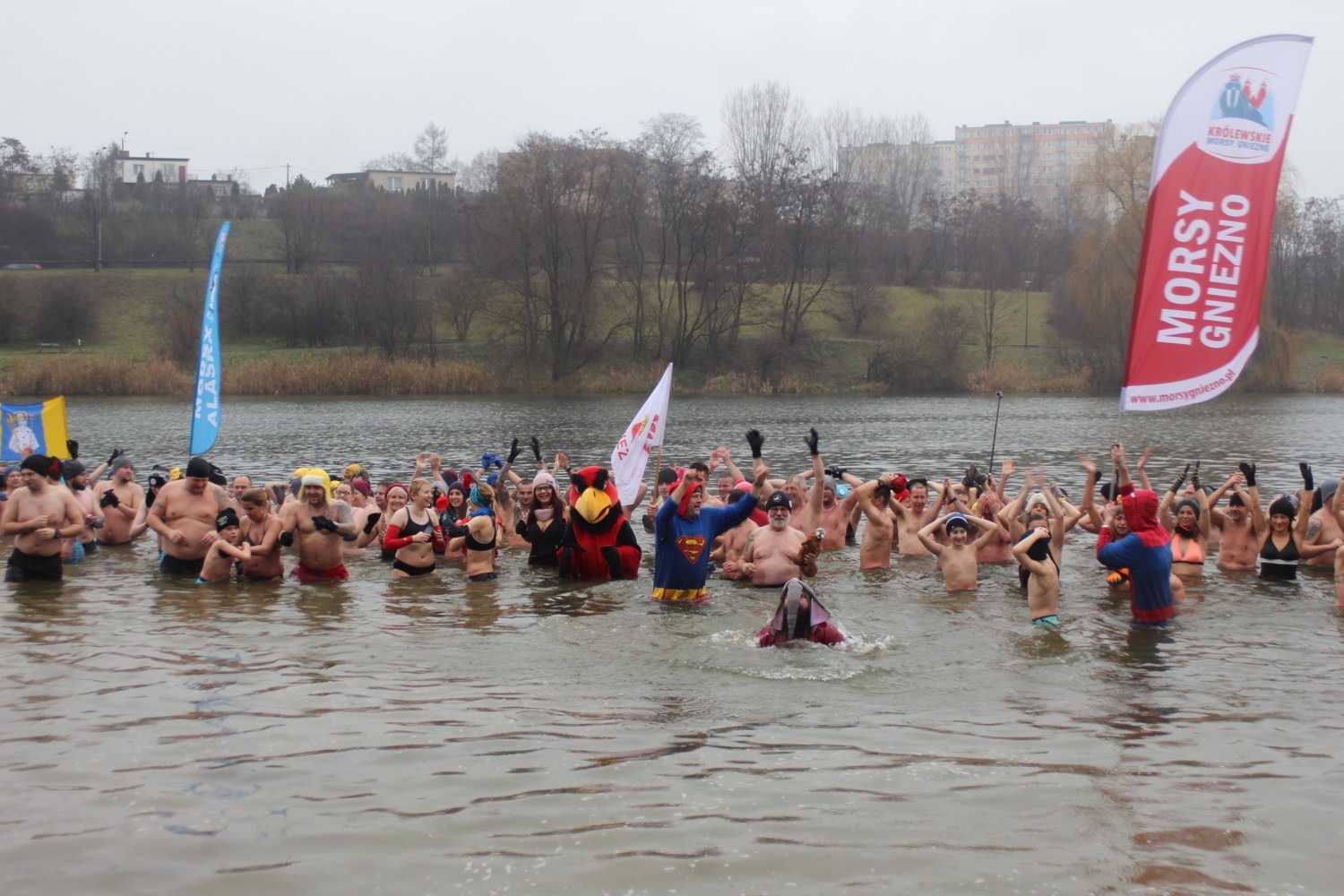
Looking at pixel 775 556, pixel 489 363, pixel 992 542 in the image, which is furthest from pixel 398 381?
pixel 775 556

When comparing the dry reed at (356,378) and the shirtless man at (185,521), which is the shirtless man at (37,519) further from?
the dry reed at (356,378)

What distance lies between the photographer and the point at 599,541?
37.6ft

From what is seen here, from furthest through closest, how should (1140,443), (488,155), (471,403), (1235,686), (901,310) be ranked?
(488,155)
(901,310)
(471,403)
(1140,443)
(1235,686)

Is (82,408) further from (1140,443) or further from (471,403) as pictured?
(1140,443)

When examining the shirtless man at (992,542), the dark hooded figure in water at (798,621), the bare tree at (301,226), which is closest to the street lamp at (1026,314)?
the bare tree at (301,226)

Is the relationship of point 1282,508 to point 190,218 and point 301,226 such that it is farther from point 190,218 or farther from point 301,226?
point 190,218

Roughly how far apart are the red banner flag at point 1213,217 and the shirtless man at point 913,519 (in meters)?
5.67

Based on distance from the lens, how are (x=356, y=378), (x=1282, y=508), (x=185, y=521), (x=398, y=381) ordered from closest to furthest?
(x=185, y=521), (x=1282, y=508), (x=356, y=378), (x=398, y=381)

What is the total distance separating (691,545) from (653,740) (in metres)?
3.41

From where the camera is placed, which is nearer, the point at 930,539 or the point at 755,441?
the point at 755,441

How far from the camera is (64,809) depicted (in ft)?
19.1

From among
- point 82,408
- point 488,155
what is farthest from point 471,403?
point 488,155

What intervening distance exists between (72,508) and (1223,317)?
9.61 m

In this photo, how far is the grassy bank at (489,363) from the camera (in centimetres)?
4425
